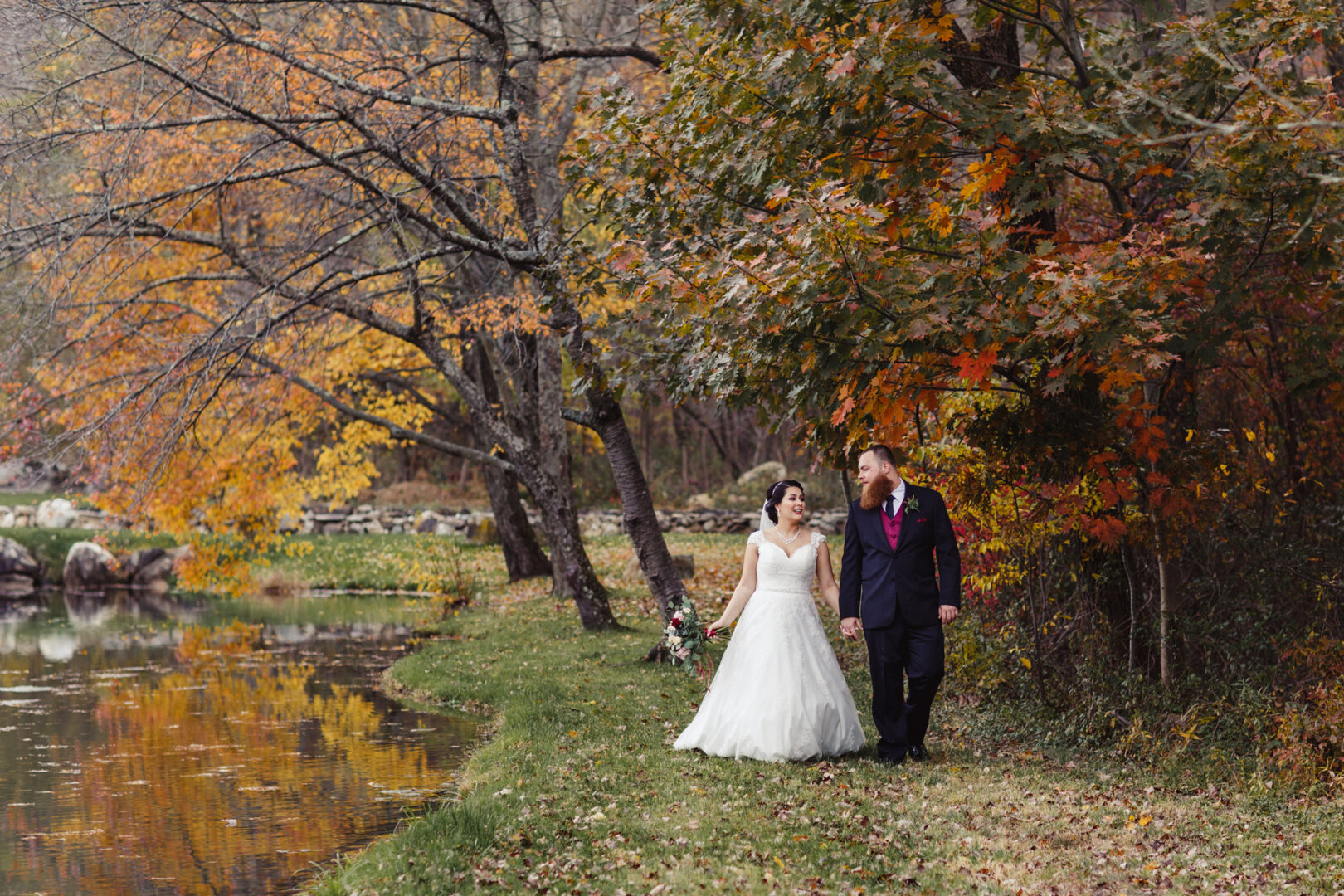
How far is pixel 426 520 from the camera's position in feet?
112

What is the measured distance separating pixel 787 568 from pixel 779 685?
85 cm

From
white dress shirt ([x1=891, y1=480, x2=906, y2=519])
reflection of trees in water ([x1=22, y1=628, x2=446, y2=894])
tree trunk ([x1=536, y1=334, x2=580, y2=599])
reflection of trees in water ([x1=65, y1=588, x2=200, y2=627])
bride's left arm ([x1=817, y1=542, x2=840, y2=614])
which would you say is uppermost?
tree trunk ([x1=536, y1=334, x2=580, y2=599])

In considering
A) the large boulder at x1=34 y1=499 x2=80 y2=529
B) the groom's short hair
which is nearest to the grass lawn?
the groom's short hair

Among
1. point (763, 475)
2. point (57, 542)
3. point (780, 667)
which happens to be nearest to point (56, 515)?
point (57, 542)

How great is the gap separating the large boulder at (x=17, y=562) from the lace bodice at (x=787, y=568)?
78.6ft

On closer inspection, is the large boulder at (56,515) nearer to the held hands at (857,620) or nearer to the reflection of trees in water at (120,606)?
the reflection of trees in water at (120,606)

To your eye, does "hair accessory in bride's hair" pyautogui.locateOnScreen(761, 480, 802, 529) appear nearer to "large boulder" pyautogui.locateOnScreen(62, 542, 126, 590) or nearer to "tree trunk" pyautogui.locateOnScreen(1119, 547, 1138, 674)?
"tree trunk" pyautogui.locateOnScreen(1119, 547, 1138, 674)

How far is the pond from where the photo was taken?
285 inches

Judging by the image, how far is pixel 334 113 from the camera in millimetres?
11359

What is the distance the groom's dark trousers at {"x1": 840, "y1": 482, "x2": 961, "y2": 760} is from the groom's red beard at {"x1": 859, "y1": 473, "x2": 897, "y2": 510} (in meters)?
0.09

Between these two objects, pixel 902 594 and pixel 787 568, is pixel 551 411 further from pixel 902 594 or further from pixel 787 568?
pixel 902 594

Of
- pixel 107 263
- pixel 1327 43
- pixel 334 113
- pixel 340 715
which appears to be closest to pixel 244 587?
pixel 107 263

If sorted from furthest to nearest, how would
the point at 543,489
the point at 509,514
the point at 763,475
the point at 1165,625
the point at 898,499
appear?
the point at 763,475 → the point at 509,514 → the point at 543,489 → the point at 1165,625 → the point at 898,499

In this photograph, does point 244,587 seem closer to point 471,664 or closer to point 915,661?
point 471,664
